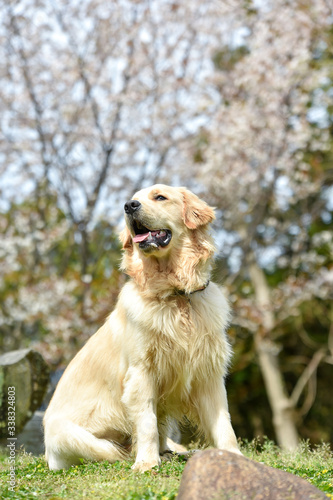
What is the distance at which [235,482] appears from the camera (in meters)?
3.14

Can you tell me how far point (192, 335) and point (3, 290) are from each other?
12.2m

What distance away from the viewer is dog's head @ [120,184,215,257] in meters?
4.55

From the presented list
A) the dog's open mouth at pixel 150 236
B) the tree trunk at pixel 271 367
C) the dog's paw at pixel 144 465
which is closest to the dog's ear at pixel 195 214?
the dog's open mouth at pixel 150 236

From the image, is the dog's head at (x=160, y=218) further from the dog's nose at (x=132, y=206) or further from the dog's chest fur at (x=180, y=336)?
the dog's chest fur at (x=180, y=336)

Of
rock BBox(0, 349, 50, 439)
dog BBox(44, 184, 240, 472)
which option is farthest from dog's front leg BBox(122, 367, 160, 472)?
rock BBox(0, 349, 50, 439)

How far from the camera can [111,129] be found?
11852mm

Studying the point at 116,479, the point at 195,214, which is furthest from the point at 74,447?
the point at 195,214

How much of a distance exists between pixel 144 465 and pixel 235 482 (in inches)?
45.2

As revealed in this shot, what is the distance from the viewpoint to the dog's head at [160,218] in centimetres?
455

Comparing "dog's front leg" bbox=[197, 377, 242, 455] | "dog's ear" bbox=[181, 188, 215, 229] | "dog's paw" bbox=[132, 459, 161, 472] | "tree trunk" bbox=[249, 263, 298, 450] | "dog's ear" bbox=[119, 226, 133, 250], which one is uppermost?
"dog's ear" bbox=[181, 188, 215, 229]

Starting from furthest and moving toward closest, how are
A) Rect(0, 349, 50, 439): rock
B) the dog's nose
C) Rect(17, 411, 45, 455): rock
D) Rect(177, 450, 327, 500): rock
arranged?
Rect(17, 411, 45, 455): rock, Rect(0, 349, 50, 439): rock, the dog's nose, Rect(177, 450, 327, 500): rock

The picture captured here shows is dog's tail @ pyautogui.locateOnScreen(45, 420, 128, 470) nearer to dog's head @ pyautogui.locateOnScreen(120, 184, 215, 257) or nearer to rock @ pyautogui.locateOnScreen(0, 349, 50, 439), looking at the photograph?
dog's head @ pyautogui.locateOnScreen(120, 184, 215, 257)

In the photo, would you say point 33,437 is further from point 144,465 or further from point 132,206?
point 132,206

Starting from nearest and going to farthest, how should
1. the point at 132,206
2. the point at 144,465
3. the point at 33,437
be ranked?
the point at 144,465 → the point at 132,206 → the point at 33,437
